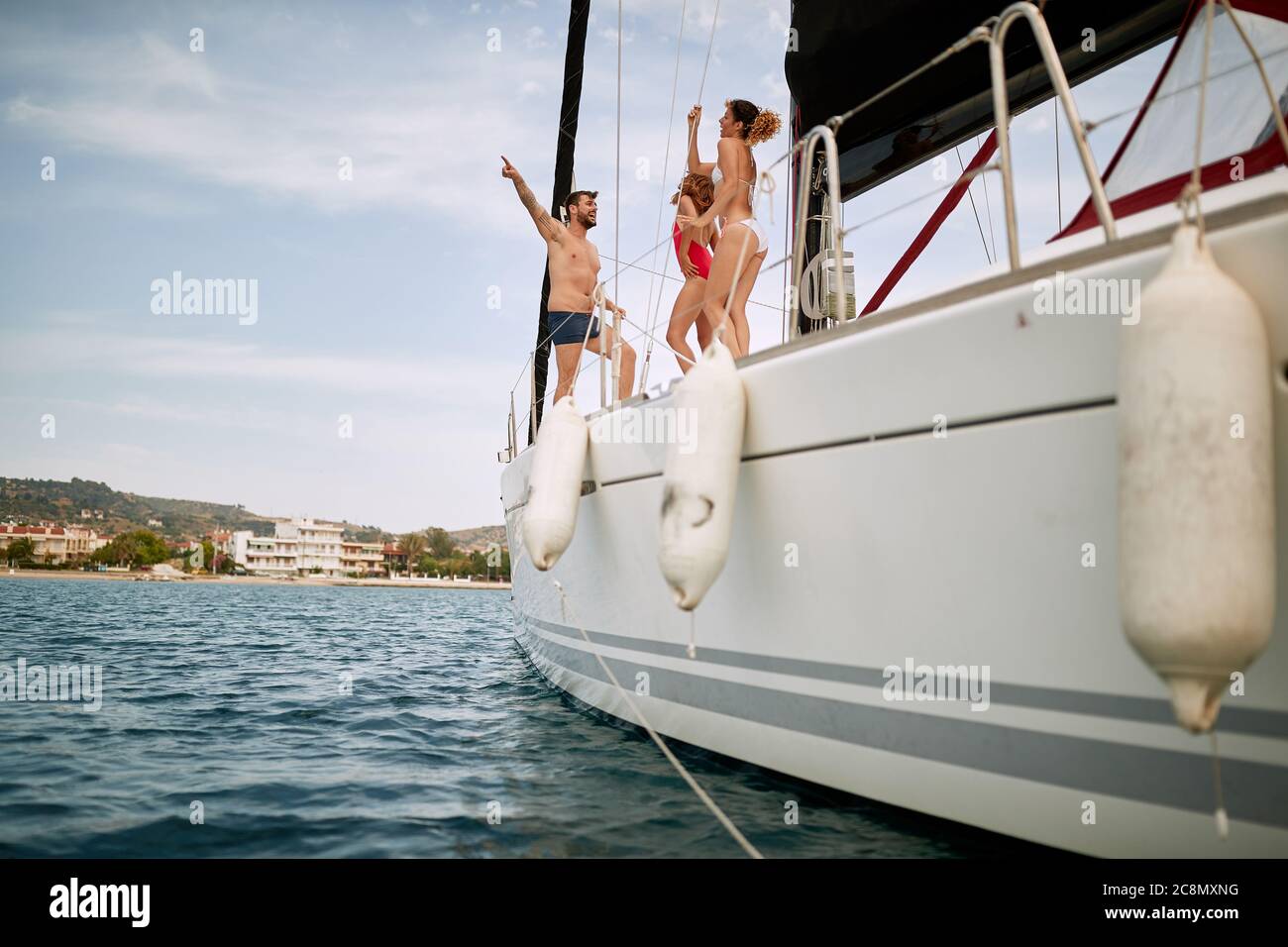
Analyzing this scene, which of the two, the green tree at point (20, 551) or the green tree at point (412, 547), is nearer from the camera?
the green tree at point (20, 551)

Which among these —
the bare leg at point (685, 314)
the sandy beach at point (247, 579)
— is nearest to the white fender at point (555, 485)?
the bare leg at point (685, 314)

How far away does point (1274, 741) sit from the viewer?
5.66ft

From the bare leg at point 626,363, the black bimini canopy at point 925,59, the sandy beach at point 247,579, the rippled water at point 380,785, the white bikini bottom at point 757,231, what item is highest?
the black bimini canopy at point 925,59

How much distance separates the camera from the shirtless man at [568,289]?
4.91 meters

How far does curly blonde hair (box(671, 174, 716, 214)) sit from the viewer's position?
470 centimetres

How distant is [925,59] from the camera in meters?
4.38

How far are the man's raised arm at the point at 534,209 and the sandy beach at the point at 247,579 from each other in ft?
227

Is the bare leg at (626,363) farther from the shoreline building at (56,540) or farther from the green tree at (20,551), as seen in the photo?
the shoreline building at (56,540)

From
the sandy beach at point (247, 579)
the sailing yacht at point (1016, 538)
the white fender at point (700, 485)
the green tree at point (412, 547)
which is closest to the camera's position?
the sailing yacht at point (1016, 538)

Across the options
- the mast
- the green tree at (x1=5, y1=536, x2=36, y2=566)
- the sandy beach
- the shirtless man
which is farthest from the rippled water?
the green tree at (x1=5, y1=536, x2=36, y2=566)

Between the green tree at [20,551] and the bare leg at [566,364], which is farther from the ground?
the bare leg at [566,364]
